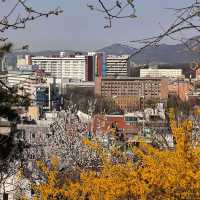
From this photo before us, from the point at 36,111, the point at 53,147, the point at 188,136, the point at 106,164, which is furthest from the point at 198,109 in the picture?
the point at 36,111

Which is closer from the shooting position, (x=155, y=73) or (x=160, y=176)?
(x=160, y=176)

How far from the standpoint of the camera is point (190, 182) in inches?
149

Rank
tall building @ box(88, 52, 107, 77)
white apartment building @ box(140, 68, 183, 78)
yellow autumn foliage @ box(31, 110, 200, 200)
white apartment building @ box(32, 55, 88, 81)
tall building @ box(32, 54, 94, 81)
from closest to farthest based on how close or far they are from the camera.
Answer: yellow autumn foliage @ box(31, 110, 200, 200)
tall building @ box(88, 52, 107, 77)
white apartment building @ box(140, 68, 183, 78)
tall building @ box(32, 54, 94, 81)
white apartment building @ box(32, 55, 88, 81)

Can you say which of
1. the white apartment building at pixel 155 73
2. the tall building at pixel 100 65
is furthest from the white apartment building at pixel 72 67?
the tall building at pixel 100 65

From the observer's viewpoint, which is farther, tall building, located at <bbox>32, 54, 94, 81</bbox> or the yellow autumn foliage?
tall building, located at <bbox>32, 54, 94, 81</bbox>

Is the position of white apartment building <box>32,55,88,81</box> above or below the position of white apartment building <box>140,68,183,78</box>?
above

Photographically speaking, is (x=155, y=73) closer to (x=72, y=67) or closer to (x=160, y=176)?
(x=160, y=176)

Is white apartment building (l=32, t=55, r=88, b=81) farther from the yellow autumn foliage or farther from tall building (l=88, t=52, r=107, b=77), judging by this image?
the yellow autumn foliage

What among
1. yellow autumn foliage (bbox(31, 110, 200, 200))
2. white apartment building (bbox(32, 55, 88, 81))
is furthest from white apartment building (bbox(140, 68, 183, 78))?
white apartment building (bbox(32, 55, 88, 81))

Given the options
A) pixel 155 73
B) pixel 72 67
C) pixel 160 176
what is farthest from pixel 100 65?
pixel 160 176

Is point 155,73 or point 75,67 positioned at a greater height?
point 75,67

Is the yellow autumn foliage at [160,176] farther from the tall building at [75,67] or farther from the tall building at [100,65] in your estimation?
the tall building at [75,67]

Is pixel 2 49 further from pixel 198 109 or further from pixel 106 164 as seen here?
pixel 106 164

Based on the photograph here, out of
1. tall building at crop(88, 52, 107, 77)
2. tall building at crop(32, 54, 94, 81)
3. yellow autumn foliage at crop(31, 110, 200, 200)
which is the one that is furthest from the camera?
tall building at crop(32, 54, 94, 81)
